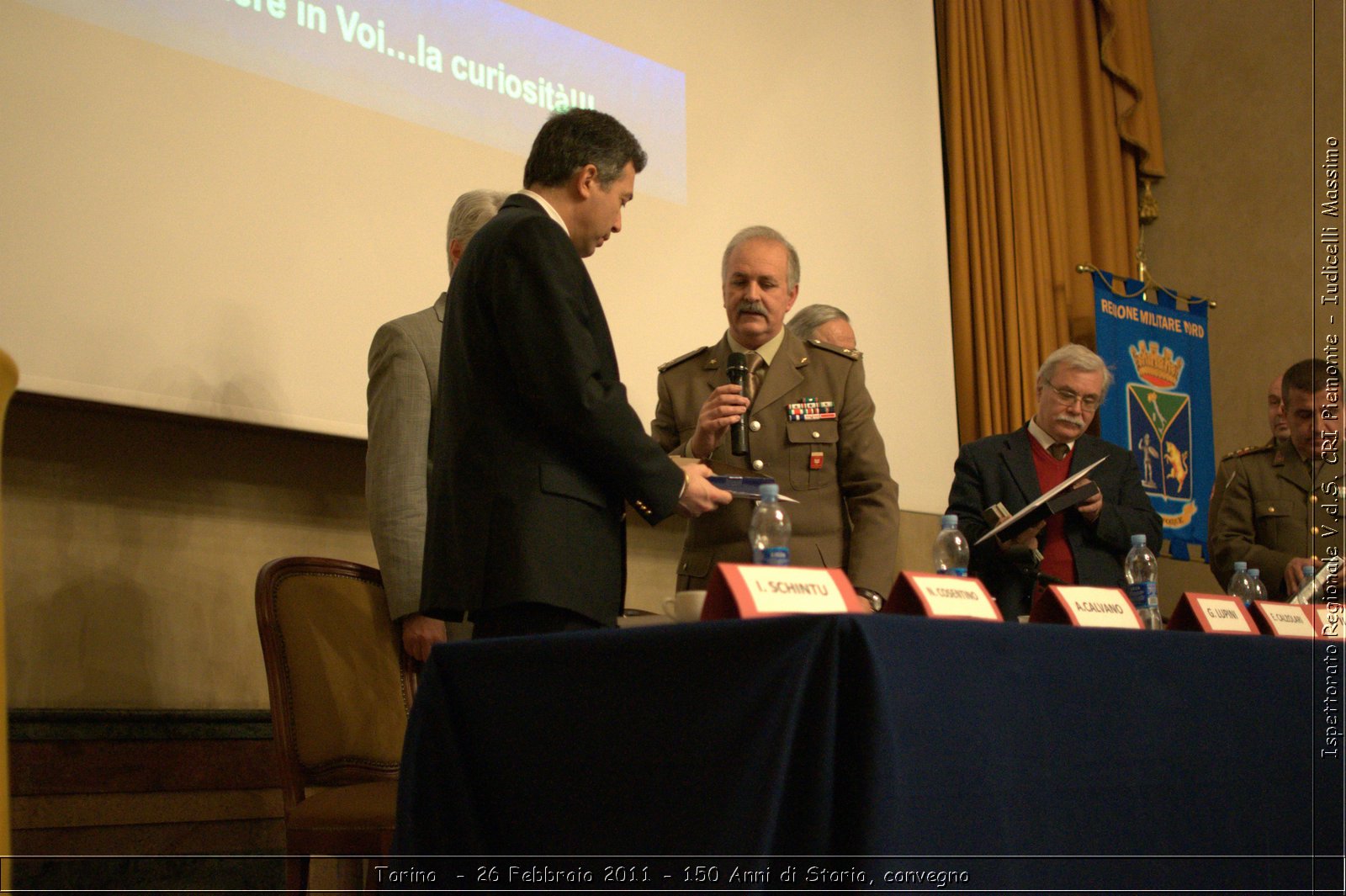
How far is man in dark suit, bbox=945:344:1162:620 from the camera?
3.32 m

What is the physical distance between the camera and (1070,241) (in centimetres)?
627

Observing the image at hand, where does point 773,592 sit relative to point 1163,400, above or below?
below

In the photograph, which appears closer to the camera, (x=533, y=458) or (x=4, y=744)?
(x=4, y=744)

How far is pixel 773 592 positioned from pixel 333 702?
1.30 meters

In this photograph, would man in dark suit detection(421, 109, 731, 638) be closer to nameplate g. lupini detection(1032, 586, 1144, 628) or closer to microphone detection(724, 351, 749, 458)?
microphone detection(724, 351, 749, 458)

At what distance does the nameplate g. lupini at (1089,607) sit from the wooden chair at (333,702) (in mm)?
1234

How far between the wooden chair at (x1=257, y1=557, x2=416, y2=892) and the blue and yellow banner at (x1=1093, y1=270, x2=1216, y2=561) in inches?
156

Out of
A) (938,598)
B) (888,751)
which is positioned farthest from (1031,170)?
(888,751)

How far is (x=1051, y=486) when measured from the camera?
3.56 meters

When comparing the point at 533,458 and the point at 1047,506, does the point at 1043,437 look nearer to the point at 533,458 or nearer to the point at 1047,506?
the point at 1047,506


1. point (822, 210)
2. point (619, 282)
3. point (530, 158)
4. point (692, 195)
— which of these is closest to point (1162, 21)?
point (822, 210)

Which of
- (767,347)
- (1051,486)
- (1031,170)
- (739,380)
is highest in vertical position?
(1031,170)

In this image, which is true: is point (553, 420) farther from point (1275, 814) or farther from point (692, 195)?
point (692, 195)

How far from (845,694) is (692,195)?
11.5 ft
